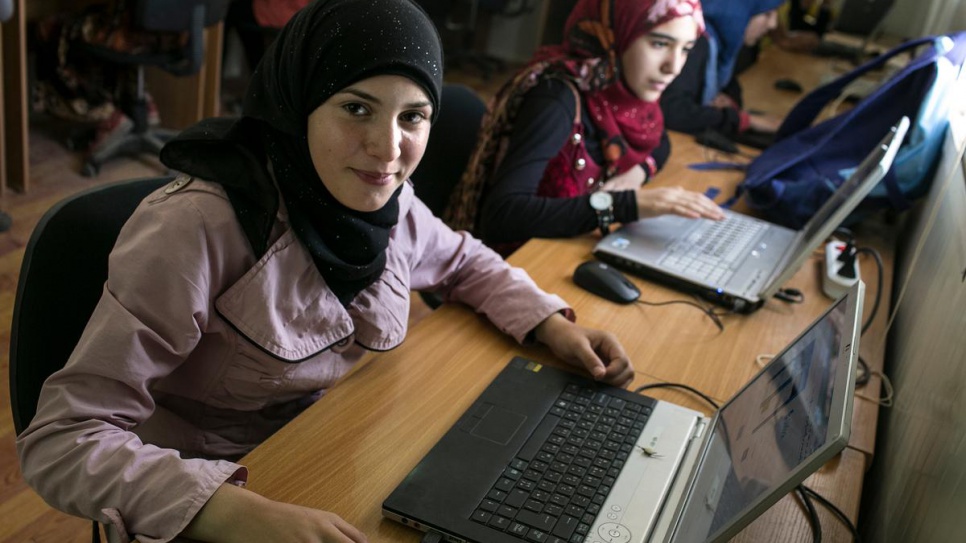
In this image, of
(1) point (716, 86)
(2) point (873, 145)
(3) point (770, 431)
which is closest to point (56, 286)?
(3) point (770, 431)

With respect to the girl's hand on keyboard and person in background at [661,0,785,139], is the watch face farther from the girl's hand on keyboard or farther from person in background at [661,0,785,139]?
person in background at [661,0,785,139]

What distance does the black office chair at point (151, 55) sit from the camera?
3082 mm

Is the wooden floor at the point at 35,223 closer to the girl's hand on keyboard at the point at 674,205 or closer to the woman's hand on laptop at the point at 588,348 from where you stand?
the woman's hand on laptop at the point at 588,348

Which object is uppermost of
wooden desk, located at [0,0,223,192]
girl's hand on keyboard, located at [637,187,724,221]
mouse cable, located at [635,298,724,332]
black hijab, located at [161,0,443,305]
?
black hijab, located at [161,0,443,305]

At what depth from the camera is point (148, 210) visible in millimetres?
957

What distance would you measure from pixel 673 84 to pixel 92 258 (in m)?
1.89

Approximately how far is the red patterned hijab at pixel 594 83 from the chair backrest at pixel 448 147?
0.03m

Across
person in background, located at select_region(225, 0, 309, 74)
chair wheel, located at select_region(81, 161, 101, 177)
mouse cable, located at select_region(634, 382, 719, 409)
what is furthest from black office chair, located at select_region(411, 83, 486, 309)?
person in background, located at select_region(225, 0, 309, 74)

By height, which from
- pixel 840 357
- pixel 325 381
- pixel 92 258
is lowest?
pixel 325 381

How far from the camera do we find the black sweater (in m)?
1.69

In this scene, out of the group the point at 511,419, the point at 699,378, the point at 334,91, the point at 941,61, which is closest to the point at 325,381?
the point at 511,419

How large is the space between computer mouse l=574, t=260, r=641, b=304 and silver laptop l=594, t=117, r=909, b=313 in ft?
0.29

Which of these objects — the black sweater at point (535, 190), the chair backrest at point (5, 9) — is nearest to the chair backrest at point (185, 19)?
the chair backrest at point (5, 9)

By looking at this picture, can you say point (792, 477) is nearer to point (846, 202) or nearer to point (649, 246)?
point (846, 202)
